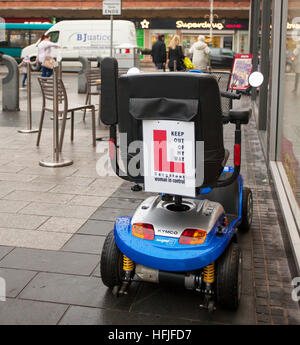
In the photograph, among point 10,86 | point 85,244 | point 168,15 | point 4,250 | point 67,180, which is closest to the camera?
point 4,250

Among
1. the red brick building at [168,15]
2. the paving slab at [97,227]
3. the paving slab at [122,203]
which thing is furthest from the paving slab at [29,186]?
the red brick building at [168,15]

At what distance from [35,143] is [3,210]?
339 cm

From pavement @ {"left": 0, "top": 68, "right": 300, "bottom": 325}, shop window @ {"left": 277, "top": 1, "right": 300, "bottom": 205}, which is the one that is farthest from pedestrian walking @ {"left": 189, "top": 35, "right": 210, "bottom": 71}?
shop window @ {"left": 277, "top": 1, "right": 300, "bottom": 205}

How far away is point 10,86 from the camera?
11.2 metres

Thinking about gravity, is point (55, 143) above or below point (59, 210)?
above

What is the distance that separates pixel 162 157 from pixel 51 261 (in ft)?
4.12

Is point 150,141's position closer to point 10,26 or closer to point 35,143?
point 35,143

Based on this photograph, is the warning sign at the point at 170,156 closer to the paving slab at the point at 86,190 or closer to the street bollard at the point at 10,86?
the paving slab at the point at 86,190

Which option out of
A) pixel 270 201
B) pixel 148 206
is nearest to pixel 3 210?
pixel 148 206

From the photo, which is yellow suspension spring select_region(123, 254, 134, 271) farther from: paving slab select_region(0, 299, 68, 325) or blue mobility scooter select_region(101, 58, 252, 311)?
paving slab select_region(0, 299, 68, 325)

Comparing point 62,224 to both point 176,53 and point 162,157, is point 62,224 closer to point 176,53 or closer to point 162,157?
point 162,157

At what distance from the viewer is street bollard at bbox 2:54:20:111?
36.7 feet

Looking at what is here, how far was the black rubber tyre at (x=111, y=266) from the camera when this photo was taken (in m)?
3.05

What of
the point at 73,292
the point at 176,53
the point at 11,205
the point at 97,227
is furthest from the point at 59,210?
the point at 176,53
